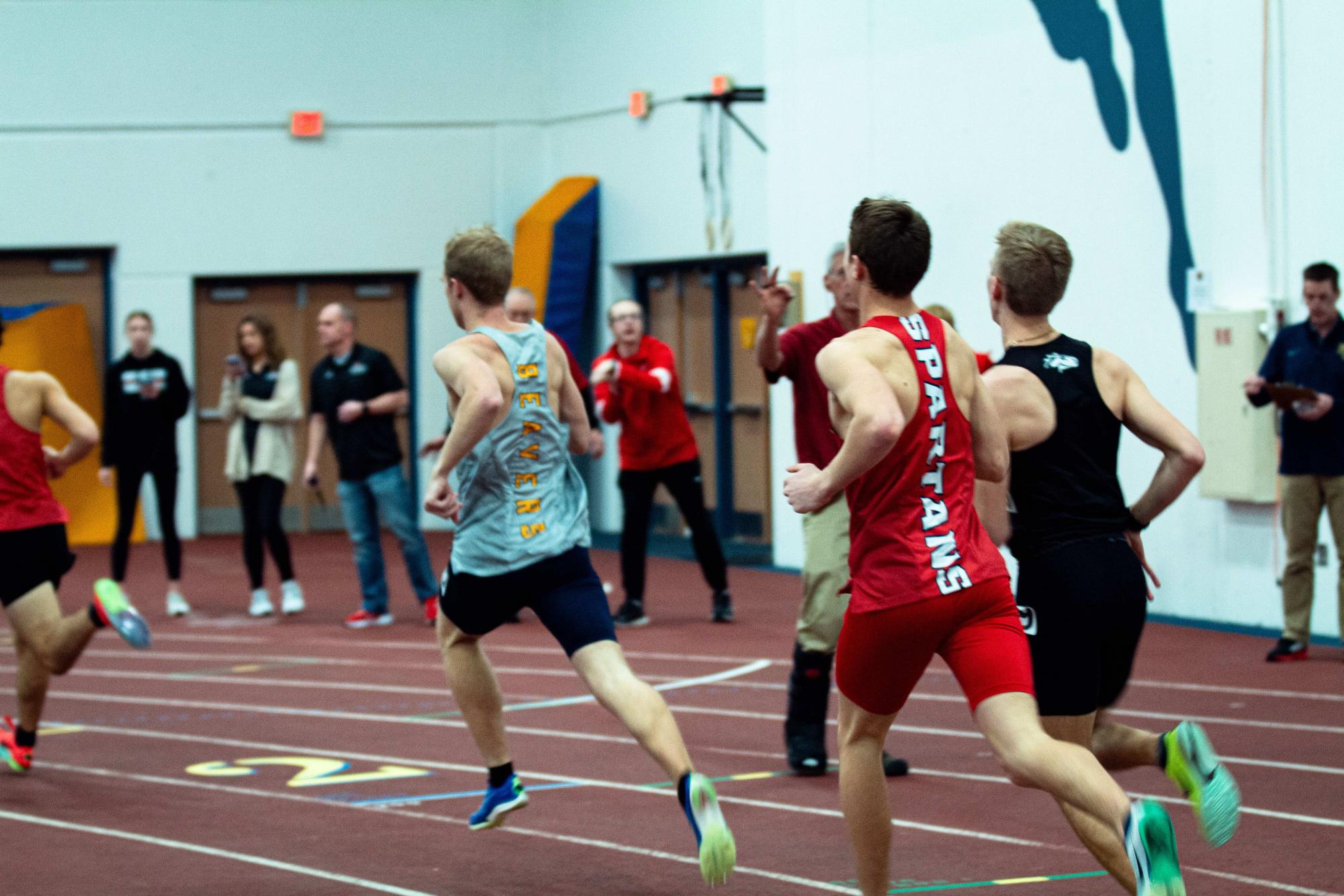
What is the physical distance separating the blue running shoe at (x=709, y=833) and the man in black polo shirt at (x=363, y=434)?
7059mm

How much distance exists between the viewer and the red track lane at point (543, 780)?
5.39m

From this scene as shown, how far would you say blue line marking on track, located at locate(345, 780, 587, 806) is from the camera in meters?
6.46

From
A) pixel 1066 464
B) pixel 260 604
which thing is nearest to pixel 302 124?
pixel 260 604

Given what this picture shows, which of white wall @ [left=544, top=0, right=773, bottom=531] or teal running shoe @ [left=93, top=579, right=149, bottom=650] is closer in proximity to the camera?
teal running shoe @ [left=93, top=579, right=149, bottom=650]

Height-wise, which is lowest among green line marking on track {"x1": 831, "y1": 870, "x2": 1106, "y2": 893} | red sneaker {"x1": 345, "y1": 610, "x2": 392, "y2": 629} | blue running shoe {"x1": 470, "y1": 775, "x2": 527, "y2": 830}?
red sneaker {"x1": 345, "y1": 610, "x2": 392, "y2": 629}

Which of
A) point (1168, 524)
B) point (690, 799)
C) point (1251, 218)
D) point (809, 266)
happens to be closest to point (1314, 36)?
point (1251, 218)

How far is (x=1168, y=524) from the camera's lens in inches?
447

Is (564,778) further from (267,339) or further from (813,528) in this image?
(267,339)

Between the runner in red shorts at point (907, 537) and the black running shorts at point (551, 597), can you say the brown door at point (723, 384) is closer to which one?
the black running shorts at point (551, 597)

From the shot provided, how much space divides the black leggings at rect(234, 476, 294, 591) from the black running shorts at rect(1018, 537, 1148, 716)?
8.06 meters

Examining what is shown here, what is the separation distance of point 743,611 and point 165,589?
16.0ft

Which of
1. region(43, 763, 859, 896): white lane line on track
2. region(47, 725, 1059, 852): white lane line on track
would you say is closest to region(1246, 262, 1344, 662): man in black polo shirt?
region(47, 725, 1059, 852): white lane line on track

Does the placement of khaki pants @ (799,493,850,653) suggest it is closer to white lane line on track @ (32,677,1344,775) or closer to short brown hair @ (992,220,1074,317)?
white lane line on track @ (32,677,1344,775)

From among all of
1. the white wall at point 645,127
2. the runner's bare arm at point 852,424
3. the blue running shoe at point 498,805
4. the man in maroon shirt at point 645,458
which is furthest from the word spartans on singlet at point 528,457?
the white wall at point 645,127
